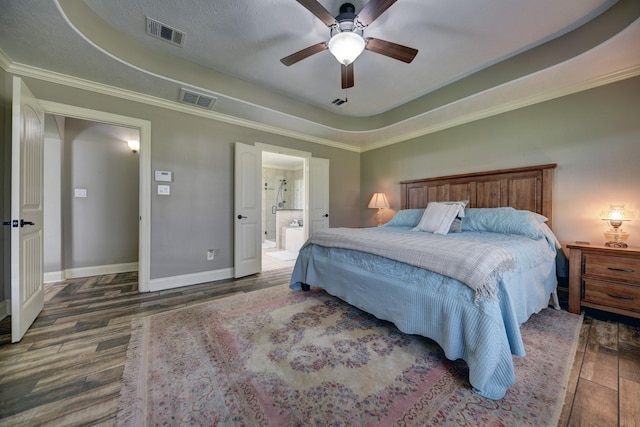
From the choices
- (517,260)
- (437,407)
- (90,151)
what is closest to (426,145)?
(517,260)

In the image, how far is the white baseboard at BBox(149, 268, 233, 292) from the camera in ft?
9.74

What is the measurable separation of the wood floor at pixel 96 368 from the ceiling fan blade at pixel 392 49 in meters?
2.47

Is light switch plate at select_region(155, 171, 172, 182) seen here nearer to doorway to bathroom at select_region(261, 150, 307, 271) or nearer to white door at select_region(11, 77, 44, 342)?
white door at select_region(11, 77, 44, 342)

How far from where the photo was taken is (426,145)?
13.1 feet

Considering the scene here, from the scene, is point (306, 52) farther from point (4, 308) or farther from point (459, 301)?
point (4, 308)

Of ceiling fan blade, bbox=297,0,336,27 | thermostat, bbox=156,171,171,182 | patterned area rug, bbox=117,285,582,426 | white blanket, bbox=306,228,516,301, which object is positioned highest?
ceiling fan blade, bbox=297,0,336,27

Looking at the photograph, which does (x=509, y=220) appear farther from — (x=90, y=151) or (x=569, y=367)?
(x=90, y=151)

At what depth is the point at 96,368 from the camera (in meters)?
1.51

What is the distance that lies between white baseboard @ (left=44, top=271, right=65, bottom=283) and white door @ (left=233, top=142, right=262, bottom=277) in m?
2.34

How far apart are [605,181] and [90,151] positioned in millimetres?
6573

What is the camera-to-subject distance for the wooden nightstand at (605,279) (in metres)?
2.02

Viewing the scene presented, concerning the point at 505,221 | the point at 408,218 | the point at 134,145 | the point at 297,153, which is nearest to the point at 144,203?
the point at 134,145

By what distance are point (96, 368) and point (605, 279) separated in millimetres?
4077

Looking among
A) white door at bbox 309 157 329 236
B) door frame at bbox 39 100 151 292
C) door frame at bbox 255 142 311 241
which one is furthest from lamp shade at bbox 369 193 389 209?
door frame at bbox 39 100 151 292
